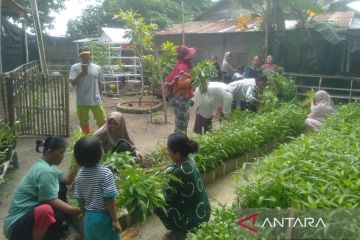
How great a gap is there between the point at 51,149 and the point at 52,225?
2.21ft

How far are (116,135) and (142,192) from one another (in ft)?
4.40

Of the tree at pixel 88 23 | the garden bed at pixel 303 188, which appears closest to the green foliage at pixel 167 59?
the garden bed at pixel 303 188

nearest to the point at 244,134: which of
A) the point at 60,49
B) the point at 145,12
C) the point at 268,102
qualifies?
the point at 268,102

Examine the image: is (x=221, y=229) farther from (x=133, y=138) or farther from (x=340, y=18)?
(x=340, y=18)

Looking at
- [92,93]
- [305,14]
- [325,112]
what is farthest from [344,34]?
[92,93]

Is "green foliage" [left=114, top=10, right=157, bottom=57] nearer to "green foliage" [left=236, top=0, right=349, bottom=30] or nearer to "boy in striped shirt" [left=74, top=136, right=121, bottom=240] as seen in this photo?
"green foliage" [left=236, top=0, right=349, bottom=30]

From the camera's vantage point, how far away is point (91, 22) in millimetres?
25109

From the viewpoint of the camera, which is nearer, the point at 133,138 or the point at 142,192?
the point at 142,192

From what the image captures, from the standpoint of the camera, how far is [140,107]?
10.7m

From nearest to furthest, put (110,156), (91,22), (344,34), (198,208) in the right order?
(198,208), (110,156), (344,34), (91,22)

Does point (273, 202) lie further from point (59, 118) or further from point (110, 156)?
point (59, 118)

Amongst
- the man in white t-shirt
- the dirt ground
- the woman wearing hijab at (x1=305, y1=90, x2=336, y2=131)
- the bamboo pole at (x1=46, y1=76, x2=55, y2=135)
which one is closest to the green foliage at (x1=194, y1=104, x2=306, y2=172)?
the woman wearing hijab at (x1=305, y1=90, x2=336, y2=131)

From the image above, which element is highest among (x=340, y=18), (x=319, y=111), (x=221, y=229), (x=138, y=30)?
(x=340, y=18)

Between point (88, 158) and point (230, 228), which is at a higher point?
point (88, 158)
